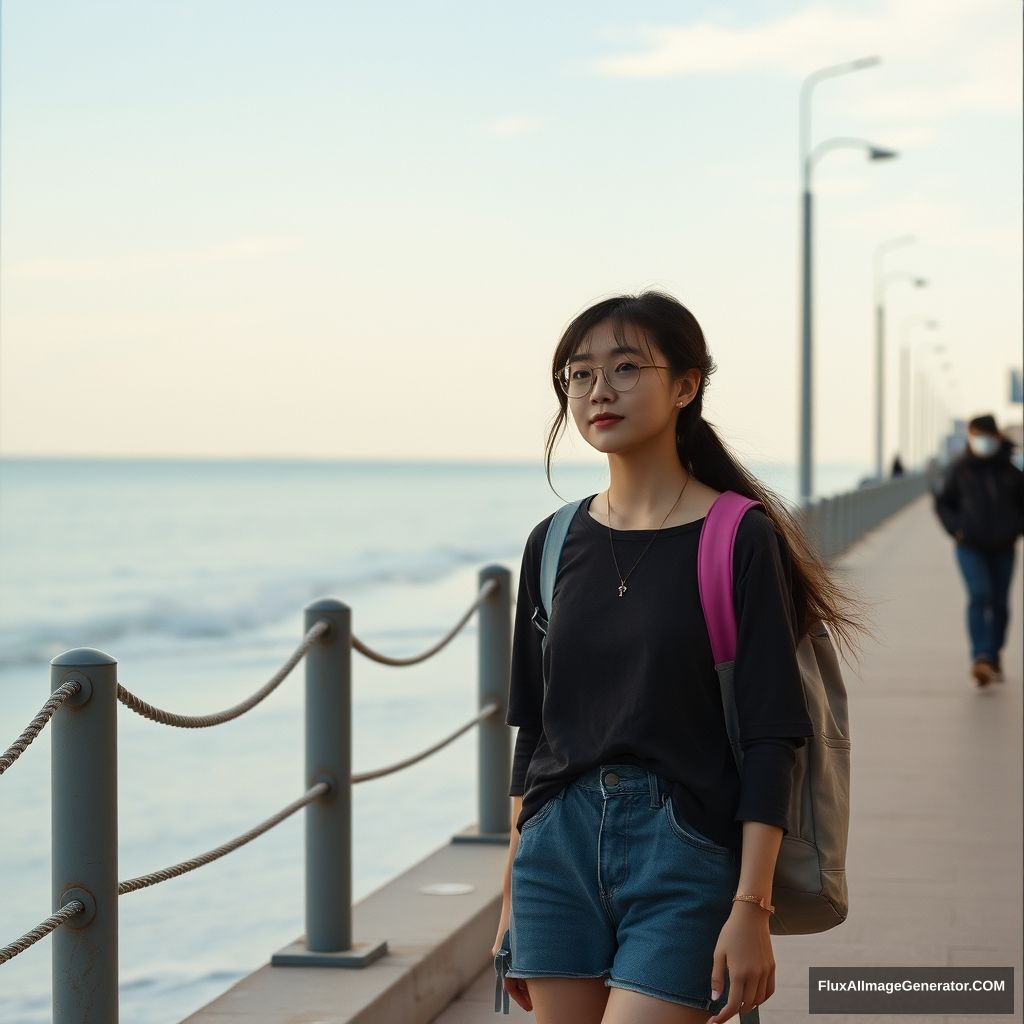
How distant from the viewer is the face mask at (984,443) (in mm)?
11250

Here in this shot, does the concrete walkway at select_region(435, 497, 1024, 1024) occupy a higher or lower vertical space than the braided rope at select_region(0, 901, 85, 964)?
lower

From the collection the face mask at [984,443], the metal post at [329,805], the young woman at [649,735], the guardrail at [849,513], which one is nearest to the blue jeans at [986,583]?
the face mask at [984,443]

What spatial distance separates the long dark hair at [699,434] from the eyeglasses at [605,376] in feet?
0.12

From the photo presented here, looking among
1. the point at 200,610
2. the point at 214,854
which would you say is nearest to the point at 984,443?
the point at 214,854

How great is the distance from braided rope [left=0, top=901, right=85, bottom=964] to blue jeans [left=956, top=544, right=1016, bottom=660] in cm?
889

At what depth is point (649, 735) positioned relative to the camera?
102 inches

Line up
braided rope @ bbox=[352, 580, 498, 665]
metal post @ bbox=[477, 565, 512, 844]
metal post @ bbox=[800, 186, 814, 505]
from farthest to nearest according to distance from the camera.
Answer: metal post @ bbox=[800, 186, 814, 505] → metal post @ bbox=[477, 565, 512, 844] → braided rope @ bbox=[352, 580, 498, 665]

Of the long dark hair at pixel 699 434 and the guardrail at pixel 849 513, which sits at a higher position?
the guardrail at pixel 849 513

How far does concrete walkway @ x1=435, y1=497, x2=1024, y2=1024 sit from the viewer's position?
17.7 ft

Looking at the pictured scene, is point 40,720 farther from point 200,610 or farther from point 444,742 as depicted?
point 200,610

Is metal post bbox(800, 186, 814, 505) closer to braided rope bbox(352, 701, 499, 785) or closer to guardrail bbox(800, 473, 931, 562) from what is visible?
guardrail bbox(800, 473, 931, 562)

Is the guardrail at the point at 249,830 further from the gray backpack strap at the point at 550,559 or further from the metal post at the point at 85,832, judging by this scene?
the gray backpack strap at the point at 550,559

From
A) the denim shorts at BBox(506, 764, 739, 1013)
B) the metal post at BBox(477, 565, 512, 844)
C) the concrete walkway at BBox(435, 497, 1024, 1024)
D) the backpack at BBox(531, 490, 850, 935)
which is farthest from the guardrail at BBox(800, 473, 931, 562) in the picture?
the denim shorts at BBox(506, 764, 739, 1013)

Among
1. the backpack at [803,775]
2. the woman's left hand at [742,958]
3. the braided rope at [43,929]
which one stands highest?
the backpack at [803,775]
